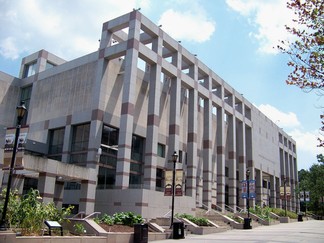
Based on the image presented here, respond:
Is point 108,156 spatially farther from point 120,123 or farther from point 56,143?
point 56,143

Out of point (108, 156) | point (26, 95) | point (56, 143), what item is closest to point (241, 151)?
point (108, 156)

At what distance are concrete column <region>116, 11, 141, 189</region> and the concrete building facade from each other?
0.34 feet

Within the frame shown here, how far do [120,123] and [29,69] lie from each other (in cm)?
2430

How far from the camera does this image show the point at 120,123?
35.7 meters

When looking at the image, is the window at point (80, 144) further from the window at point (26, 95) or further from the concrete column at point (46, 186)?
the concrete column at point (46, 186)

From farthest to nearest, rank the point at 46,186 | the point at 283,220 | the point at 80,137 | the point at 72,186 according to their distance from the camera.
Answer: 1. the point at 283,220
2. the point at 80,137
3. the point at 72,186
4. the point at 46,186

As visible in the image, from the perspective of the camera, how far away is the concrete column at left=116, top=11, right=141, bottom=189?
111 ft

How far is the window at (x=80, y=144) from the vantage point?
3931cm

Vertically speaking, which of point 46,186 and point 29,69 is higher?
point 29,69

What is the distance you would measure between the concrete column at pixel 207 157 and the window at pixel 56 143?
1975 cm

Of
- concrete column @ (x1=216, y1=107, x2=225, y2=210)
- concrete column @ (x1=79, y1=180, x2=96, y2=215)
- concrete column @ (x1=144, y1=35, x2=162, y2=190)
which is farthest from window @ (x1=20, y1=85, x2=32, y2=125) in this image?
concrete column @ (x1=216, y1=107, x2=225, y2=210)

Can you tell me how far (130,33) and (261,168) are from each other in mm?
41589

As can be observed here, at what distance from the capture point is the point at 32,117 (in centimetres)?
4622

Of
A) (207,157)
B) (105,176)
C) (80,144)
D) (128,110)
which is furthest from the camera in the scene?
(207,157)
